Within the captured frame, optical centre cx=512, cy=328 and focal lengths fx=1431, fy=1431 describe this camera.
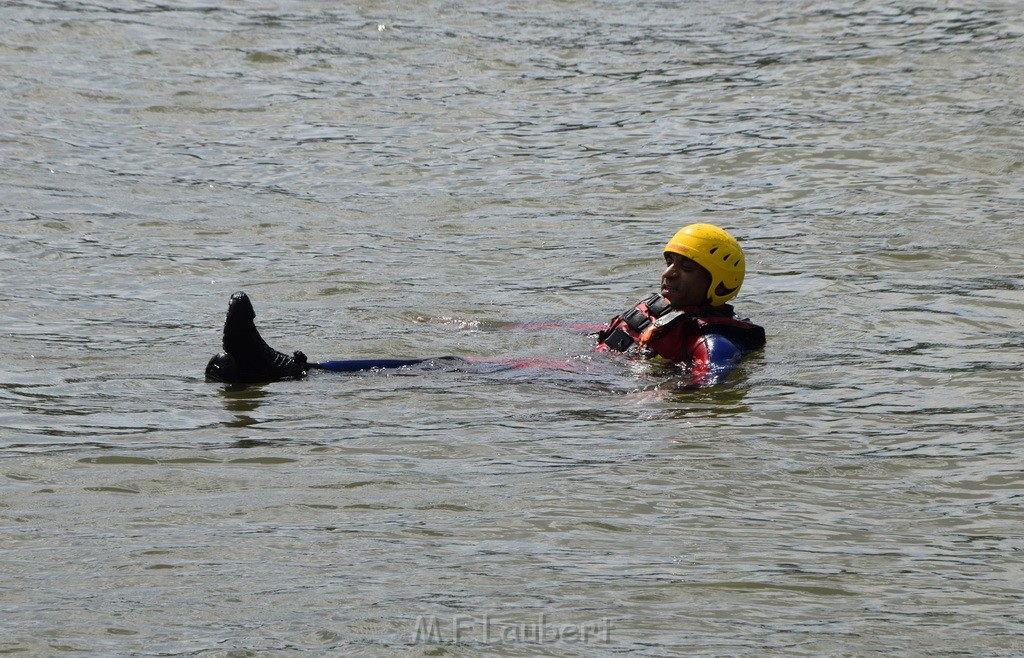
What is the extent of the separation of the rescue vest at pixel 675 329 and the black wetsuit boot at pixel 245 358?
2.28 meters

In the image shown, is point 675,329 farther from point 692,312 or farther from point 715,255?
point 715,255

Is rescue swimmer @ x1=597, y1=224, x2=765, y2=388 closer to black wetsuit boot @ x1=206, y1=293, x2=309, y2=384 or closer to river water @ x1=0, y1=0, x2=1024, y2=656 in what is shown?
river water @ x1=0, y1=0, x2=1024, y2=656

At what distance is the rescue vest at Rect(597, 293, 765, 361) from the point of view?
368 inches

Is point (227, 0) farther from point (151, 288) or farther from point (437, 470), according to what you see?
point (437, 470)

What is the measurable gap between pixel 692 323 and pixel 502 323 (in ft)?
6.19

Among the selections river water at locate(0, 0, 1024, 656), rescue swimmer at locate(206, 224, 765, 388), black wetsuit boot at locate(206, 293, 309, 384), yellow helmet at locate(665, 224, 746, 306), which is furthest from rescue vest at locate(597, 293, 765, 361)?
black wetsuit boot at locate(206, 293, 309, 384)

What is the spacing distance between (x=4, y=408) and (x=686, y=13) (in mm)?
16386

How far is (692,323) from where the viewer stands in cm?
946

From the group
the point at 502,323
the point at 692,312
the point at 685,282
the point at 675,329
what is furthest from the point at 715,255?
the point at 502,323

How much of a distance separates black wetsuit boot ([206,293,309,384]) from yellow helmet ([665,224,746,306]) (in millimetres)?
2671

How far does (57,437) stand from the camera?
7.57m

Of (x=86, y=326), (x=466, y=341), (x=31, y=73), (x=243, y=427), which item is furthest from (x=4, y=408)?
(x=31, y=73)

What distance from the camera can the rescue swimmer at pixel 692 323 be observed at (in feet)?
29.6

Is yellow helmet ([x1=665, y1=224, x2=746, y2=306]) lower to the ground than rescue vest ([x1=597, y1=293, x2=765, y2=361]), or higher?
higher
